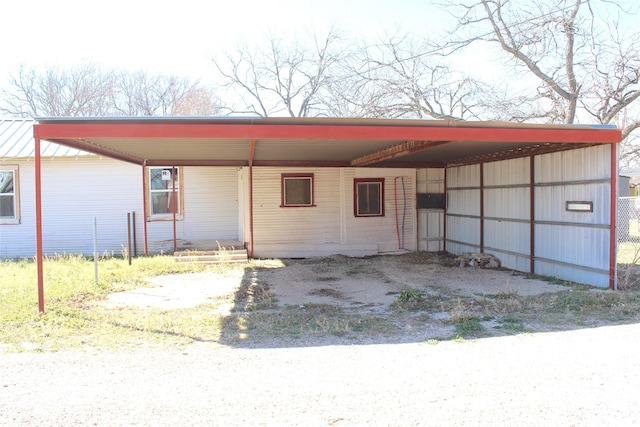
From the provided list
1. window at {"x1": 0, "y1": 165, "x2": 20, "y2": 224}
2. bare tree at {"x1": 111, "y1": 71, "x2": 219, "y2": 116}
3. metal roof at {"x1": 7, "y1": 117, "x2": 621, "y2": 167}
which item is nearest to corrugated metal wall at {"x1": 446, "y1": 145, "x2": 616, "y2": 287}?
metal roof at {"x1": 7, "y1": 117, "x2": 621, "y2": 167}

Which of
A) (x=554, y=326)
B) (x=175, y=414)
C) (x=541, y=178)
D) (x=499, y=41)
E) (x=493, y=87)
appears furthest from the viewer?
(x=493, y=87)

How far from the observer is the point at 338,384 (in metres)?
4.26

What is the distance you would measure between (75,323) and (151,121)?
2.75 m

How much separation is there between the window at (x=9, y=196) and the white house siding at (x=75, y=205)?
0.46 ft

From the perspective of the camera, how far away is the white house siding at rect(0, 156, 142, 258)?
14.0 metres

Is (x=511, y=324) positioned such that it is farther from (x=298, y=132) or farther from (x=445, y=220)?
(x=445, y=220)

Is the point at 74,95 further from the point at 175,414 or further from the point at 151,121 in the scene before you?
the point at 175,414

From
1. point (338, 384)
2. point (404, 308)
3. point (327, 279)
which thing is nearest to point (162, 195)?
point (327, 279)

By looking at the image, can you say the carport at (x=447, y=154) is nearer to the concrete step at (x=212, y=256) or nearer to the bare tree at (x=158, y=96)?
the concrete step at (x=212, y=256)

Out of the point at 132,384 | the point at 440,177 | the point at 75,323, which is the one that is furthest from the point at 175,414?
the point at 440,177

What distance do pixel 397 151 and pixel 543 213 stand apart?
314 centimetres

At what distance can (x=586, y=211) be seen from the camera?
8.72 meters

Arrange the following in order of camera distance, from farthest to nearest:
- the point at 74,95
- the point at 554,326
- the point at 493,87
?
the point at 74,95, the point at 493,87, the point at 554,326

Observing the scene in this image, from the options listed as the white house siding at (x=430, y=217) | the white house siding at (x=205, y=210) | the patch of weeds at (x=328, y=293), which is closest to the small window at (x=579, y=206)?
the patch of weeds at (x=328, y=293)
